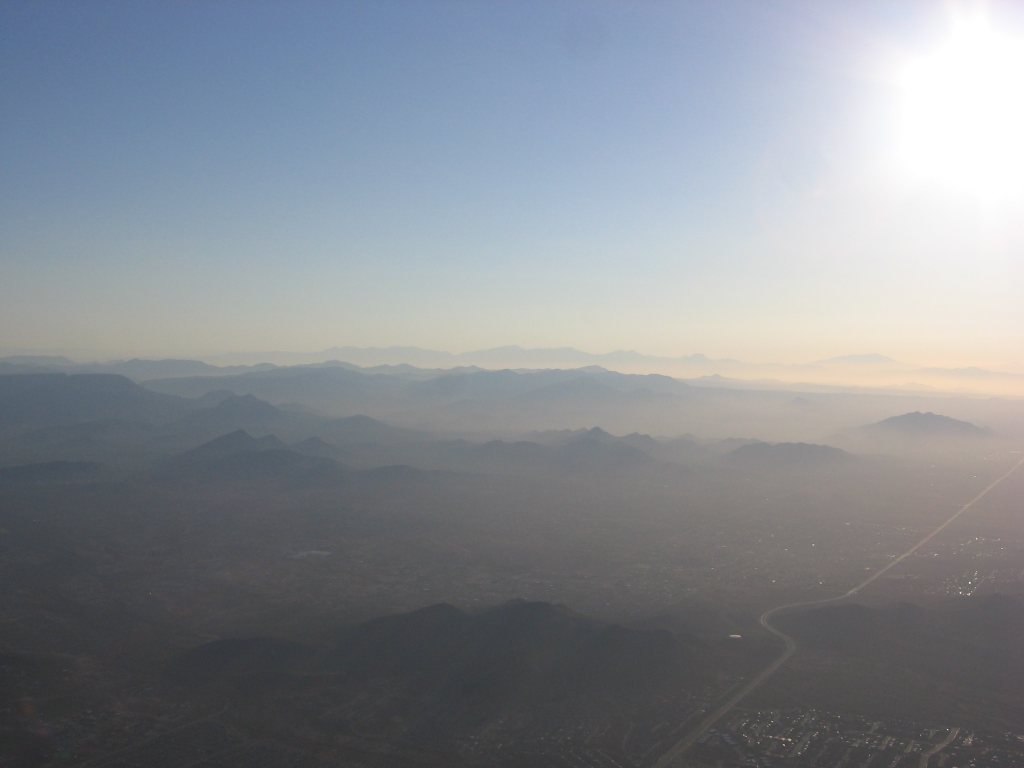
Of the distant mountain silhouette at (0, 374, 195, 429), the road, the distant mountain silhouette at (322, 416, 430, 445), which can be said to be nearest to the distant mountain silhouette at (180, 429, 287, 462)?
the distant mountain silhouette at (322, 416, 430, 445)

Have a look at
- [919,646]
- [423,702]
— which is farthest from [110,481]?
[919,646]

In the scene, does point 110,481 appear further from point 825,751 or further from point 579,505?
point 825,751

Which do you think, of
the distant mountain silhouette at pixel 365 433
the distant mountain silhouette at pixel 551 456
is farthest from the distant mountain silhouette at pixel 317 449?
the distant mountain silhouette at pixel 551 456

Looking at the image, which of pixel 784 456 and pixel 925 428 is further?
pixel 925 428

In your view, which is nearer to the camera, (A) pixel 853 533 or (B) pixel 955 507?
(A) pixel 853 533

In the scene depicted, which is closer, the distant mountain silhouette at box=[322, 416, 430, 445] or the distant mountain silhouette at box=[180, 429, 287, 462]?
the distant mountain silhouette at box=[180, 429, 287, 462]

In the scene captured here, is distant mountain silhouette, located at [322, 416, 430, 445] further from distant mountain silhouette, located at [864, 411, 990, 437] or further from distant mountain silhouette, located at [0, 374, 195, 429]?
distant mountain silhouette, located at [864, 411, 990, 437]

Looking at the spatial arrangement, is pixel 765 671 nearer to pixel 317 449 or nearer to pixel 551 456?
pixel 551 456

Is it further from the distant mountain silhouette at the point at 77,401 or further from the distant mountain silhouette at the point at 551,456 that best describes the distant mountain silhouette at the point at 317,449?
the distant mountain silhouette at the point at 77,401

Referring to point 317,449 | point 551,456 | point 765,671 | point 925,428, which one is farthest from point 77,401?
point 925,428
